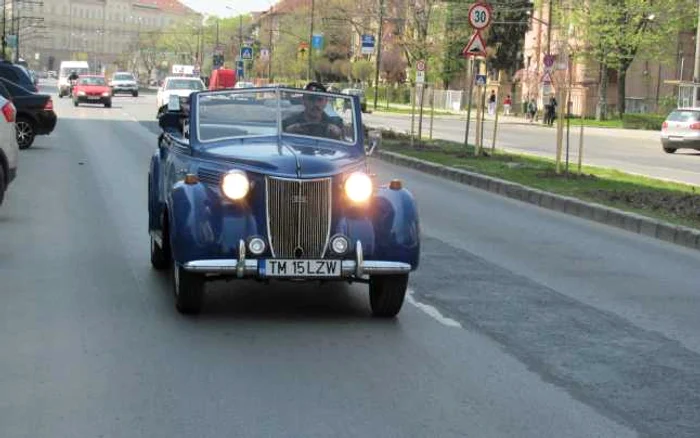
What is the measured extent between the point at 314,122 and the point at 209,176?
1.35m

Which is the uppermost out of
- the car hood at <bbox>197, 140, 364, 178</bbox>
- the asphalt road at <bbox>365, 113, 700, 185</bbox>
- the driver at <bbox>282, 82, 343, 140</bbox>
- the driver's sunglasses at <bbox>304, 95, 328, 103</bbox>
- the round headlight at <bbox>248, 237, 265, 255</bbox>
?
the driver's sunglasses at <bbox>304, 95, 328, 103</bbox>

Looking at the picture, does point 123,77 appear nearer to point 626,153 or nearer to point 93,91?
point 93,91

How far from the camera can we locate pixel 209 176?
807cm

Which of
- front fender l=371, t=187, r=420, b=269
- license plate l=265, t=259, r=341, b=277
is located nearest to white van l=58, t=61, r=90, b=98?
front fender l=371, t=187, r=420, b=269

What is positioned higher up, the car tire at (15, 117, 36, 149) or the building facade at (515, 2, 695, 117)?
the building facade at (515, 2, 695, 117)

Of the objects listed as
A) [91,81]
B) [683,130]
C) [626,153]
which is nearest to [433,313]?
[626,153]

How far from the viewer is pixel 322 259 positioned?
25.4ft

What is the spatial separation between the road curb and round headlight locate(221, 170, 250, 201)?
24.5ft

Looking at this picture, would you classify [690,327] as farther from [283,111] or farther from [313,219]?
[283,111]

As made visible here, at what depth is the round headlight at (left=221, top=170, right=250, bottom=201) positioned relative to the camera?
7.71m

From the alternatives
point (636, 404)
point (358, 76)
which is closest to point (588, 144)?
point (636, 404)

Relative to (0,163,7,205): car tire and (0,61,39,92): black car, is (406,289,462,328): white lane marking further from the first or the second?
(0,61,39,92): black car

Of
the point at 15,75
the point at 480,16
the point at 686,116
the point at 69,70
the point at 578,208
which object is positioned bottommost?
the point at 578,208

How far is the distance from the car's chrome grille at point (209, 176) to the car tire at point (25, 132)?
1886 cm
